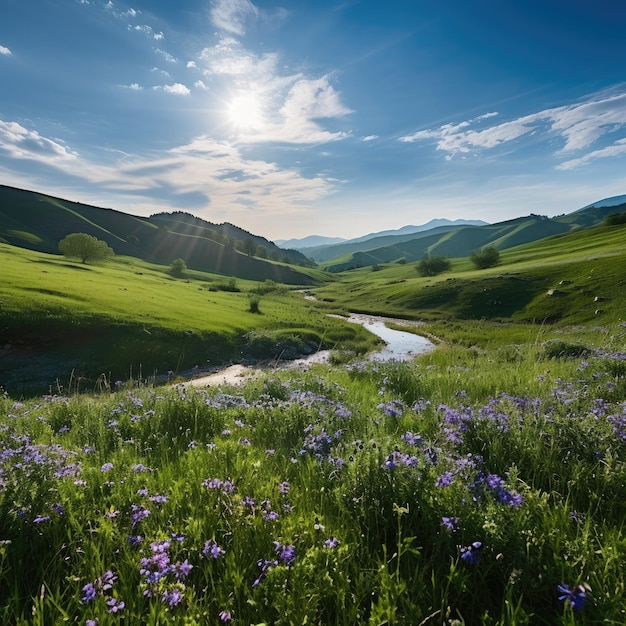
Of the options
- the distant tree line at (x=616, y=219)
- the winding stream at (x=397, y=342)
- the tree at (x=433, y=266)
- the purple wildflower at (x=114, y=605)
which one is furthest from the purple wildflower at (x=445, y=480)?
the distant tree line at (x=616, y=219)

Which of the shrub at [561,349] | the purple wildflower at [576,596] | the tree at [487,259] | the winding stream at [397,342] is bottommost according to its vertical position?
the winding stream at [397,342]

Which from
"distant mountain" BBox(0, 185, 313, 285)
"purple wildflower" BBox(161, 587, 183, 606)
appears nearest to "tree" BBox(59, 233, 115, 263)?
"distant mountain" BBox(0, 185, 313, 285)

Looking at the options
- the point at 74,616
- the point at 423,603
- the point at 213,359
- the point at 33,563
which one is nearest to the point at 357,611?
the point at 423,603

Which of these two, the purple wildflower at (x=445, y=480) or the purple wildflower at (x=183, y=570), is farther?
the purple wildflower at (x=445, y=480)

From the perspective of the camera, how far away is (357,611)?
92.4 inches

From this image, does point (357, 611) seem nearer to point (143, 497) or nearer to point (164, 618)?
point (164, 618)

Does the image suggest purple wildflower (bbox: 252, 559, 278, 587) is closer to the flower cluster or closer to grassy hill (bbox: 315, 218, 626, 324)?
the flower cluster

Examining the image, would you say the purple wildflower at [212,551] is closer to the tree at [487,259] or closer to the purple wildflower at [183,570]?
the purple wildflower at [183,570]

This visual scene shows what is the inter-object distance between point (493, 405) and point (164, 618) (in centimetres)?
520

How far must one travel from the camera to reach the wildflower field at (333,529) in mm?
2365

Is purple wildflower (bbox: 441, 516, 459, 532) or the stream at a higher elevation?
purple wildflower (bbox: 441, 516, 459, 532)

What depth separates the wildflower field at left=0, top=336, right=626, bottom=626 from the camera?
2.37 metres

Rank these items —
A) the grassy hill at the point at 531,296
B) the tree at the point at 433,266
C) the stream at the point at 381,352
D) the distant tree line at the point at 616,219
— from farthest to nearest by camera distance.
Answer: the distant tree line at the point at 616,219 < the tree at the point at 433,266 < the grassy hill at the point at 531,296 < the stream at the point at 381,352

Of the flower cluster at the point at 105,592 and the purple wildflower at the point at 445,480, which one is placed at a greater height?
the purple wildflower at the point at 445,480
